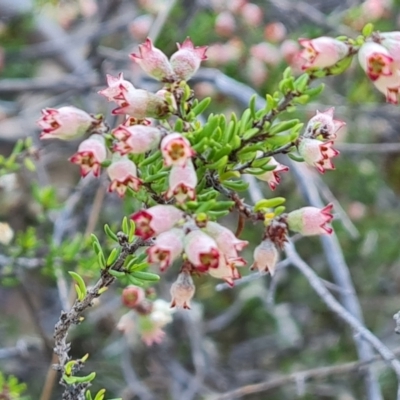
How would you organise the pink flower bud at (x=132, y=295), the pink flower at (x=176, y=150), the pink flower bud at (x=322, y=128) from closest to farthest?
the pink flower at (x=176, y=150) < the pink flower bud at (x=322, y=128) < the pink flower bud at (x=132, y=295)

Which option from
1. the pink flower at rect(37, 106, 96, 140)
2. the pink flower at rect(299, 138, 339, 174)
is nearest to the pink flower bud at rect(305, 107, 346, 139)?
the pink flower at rect(299, 138, 339, 174)

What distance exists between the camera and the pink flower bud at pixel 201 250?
583 millimetres

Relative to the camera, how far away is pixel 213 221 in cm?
65

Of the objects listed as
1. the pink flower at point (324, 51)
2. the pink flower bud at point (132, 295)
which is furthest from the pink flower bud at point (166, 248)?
the pink flower bud at point (132, 295)

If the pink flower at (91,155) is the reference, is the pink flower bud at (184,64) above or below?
above

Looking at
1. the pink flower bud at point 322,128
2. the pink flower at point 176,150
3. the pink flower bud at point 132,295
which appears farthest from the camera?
the pink flower bud at point 132,295

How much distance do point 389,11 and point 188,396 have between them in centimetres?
174

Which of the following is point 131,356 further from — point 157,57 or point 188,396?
point 157,57

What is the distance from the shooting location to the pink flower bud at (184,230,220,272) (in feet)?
1.91

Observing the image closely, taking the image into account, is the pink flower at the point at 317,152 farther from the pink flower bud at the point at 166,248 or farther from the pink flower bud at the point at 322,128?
the pink flower bud at the point at 166,248

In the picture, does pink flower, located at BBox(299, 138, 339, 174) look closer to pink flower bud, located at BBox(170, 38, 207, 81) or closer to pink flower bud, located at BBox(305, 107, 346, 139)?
pink flower bud, located at BBox(305, 107, 346, 139)

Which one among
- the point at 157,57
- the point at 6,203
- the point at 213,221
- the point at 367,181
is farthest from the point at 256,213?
the point at 6,203

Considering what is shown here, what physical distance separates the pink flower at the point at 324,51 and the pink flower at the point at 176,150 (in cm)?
19

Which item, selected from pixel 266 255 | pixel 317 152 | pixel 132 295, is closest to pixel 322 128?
pixel 317 152
